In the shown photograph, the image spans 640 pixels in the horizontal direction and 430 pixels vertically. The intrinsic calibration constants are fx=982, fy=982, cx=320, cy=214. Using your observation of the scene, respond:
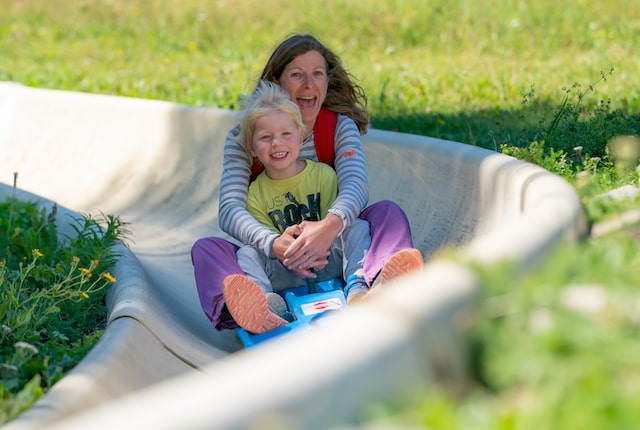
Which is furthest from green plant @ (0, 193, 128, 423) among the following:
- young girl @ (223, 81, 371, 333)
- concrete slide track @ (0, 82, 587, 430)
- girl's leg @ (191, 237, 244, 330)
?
young girl @ (223, 81, 371, 333)

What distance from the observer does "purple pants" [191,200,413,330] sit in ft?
11.9

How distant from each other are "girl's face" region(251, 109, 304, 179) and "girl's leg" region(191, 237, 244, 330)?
415mm

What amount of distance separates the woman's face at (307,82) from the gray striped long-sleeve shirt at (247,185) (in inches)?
4.6

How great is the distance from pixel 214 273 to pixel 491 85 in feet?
14.2

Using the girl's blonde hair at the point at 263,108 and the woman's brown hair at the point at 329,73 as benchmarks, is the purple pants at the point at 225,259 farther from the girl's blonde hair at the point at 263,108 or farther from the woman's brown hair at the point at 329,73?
the woman's brown hair at the point at 329,73

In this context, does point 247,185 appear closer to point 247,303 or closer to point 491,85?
point 247,303

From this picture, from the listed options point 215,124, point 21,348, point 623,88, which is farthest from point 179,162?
point 21,348

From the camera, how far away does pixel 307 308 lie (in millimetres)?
3656

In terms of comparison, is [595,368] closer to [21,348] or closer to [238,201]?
[21,348]

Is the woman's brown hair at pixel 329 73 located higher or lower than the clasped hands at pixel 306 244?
higher

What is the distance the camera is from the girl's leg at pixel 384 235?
3.62m

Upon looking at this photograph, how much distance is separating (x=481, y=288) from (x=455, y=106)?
517 centimetres

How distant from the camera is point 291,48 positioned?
4.38m

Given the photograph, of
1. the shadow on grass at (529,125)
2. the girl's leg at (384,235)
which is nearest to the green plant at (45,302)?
the girl's leg at (384,235)
